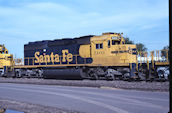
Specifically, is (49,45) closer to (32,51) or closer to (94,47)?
(32,51)

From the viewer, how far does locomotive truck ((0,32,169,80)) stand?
744 inches

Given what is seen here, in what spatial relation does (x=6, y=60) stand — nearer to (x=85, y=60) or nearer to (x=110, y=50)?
(x=85, y=60)

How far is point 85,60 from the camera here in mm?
21719

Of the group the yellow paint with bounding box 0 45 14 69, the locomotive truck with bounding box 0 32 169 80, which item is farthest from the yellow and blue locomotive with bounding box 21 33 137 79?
the yellow paint with bounding box 0 45 14 69

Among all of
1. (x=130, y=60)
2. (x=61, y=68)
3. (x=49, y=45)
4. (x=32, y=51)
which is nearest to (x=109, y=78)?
(x=130, y=60)

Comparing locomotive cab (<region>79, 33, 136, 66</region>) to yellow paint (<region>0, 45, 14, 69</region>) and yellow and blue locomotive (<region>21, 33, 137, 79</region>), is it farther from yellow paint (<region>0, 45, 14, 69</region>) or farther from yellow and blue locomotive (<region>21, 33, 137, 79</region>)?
yellow paint (<region>0, 45, 14, 69</region>)

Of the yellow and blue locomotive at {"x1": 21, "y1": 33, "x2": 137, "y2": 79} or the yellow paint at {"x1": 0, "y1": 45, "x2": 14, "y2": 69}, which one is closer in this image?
the yellow and blue locomotive at {"x1": 21, "y1": 33, "x2": 137, "y2": 79}

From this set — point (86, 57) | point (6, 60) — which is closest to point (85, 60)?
point (86, 57)

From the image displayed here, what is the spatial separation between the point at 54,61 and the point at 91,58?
198 inches

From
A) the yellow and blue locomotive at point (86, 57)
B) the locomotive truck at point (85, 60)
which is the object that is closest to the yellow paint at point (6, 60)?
the locomotive truck at point (85, 60)

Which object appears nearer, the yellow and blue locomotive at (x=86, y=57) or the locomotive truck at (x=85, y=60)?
the locomotive truck at (x=85, y=60)

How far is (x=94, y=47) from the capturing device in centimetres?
2114

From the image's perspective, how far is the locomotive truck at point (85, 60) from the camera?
744 inches

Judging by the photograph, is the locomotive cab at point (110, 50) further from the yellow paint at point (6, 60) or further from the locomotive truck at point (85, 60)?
the yellow paint at point (6, 60)
